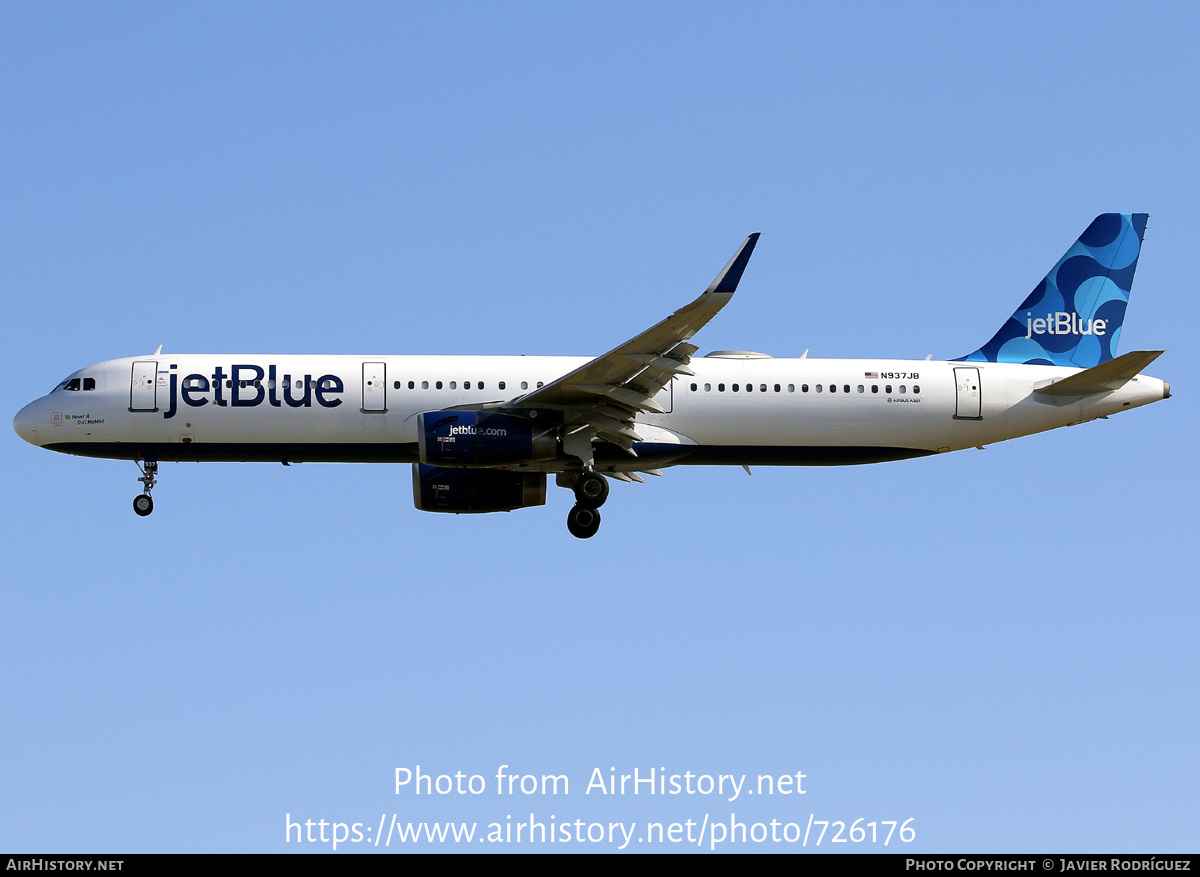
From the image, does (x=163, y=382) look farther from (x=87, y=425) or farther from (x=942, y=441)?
(x=942, y=441)

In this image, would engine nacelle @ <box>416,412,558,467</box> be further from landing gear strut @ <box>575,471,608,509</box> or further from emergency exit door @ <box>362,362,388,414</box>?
landing gear strut @ <box>575,471,608,509</box>

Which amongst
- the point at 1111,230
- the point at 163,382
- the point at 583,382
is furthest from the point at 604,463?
the point at 1111,230

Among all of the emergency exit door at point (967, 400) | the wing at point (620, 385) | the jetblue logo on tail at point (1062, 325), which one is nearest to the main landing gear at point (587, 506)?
the wing at point (620, 385)

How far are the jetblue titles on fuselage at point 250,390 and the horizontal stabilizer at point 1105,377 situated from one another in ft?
53.8

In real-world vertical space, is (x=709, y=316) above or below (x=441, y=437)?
above

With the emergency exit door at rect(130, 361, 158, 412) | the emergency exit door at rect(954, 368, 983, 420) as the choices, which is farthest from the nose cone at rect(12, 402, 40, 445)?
the emergency exit door at rect(954, 368, 983, 420)

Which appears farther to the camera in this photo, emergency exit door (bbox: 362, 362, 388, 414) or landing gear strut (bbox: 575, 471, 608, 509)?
landing gear strut (bbox: 575, 471, 608, 509)

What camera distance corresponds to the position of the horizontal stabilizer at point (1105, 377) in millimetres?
31933

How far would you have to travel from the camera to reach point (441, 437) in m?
30.5

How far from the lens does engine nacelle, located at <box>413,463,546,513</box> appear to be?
1331 inches

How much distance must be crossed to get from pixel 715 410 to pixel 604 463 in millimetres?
2767

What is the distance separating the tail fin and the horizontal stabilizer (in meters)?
1.72
